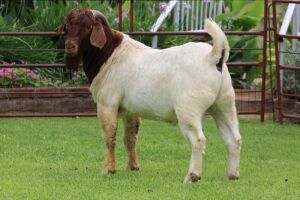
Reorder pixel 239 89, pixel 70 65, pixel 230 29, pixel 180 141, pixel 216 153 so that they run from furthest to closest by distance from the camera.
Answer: pixel 230 29, pixel 239 89, pixel 180 141, pixel 216 153, pixel 70 65

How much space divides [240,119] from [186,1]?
3727 millimetres

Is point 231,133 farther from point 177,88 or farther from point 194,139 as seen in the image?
point 177,88

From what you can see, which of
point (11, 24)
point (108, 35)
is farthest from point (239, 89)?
point (108, 35)

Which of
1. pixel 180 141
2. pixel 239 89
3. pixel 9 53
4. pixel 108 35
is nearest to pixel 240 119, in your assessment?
pixel 239 89

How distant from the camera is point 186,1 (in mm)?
16859

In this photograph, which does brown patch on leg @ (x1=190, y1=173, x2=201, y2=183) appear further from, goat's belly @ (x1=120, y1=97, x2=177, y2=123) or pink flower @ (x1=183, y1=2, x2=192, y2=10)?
pink flower @ (x1=183, y1=2, x2=192, y2=10)

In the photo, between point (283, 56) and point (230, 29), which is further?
point (230, 29)

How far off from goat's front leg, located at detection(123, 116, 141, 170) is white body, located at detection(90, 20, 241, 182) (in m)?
0.27

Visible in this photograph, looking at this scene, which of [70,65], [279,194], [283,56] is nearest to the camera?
[279,194]

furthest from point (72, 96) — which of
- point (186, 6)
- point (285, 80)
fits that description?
point (186, 6)

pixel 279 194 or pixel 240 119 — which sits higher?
pixel 279 194

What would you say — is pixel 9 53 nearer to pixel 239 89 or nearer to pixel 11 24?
pixel 11 24

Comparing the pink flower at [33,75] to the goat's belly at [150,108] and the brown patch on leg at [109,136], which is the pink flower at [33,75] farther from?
the goat's belly at [150,108]

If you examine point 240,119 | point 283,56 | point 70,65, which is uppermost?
point 70,65
